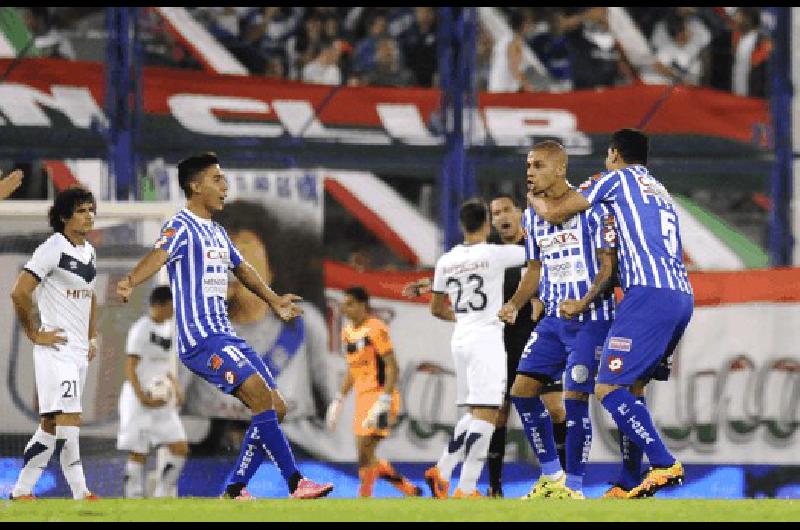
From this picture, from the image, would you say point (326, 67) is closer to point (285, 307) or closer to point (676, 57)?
point (676, 57)

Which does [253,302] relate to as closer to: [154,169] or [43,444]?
[154,169]

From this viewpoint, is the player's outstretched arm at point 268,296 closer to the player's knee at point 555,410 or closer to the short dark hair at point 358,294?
the player's knee at point 555,410

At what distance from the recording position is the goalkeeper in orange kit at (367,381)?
13.4 m

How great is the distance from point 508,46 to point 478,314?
4.75 meters

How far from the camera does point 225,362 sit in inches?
367

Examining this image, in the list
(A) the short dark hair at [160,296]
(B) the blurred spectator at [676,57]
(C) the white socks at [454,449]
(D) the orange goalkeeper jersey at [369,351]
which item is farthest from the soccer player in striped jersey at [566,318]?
(B) the blurred spectator at [676,57]

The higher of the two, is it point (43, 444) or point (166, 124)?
point (166, 124)

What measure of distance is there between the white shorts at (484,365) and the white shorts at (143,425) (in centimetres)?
307

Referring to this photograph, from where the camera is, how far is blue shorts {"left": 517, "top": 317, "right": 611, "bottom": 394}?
955 centimetres

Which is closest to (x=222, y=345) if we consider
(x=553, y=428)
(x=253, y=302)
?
(x=553, y=428)

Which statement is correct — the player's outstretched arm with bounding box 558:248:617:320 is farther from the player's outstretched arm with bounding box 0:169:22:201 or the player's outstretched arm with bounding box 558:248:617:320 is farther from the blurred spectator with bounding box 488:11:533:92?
the blurred spectator with bounding box 488:11:533:92
